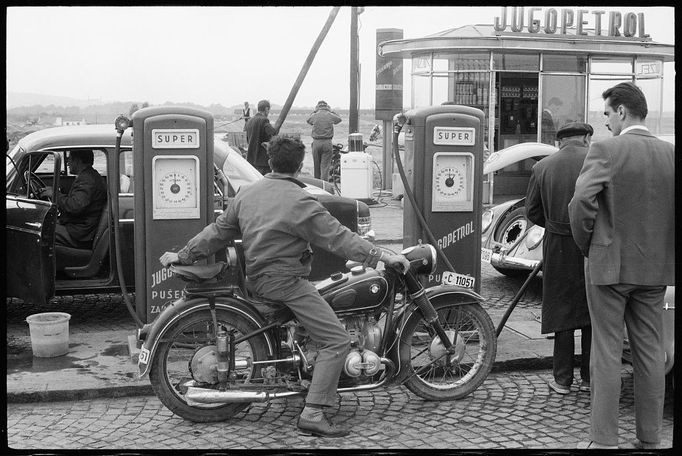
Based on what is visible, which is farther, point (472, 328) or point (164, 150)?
point (164, 150)

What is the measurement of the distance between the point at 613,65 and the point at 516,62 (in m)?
2.01

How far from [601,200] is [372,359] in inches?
62.4

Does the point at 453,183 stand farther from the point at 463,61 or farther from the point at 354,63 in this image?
the point at 354,63

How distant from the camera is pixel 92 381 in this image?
5684 mm

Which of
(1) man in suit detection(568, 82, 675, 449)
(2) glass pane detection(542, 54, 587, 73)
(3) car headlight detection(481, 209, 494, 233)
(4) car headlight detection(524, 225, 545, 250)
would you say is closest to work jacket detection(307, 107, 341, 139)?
(2) glass pane detection(542, 54, 587, 73)

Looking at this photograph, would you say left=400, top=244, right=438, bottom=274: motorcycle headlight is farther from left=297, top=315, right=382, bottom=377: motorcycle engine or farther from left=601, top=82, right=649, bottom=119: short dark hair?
left=601, top=82, right=649, bottom=119: short dark hair

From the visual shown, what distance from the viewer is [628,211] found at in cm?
450

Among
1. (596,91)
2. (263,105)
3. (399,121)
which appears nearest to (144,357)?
(399,121)

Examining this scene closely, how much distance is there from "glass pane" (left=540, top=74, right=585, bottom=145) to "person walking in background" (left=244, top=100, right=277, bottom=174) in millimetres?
4996

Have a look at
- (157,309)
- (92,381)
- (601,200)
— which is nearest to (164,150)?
(157,309)

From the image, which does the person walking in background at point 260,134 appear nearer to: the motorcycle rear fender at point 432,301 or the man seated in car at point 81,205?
the man seated in car at point 81,205

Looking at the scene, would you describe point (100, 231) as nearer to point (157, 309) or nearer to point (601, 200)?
point (157, 309)

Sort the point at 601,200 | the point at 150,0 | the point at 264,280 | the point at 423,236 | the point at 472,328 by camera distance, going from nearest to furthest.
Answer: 1. the point at 150,0
2. the point at 601,200
3. the point at 264,280
4. the point at 472,328
5. the point at 423,236

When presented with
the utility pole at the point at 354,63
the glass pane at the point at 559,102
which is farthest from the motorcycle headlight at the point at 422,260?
the utility pole at the point at 354,63
